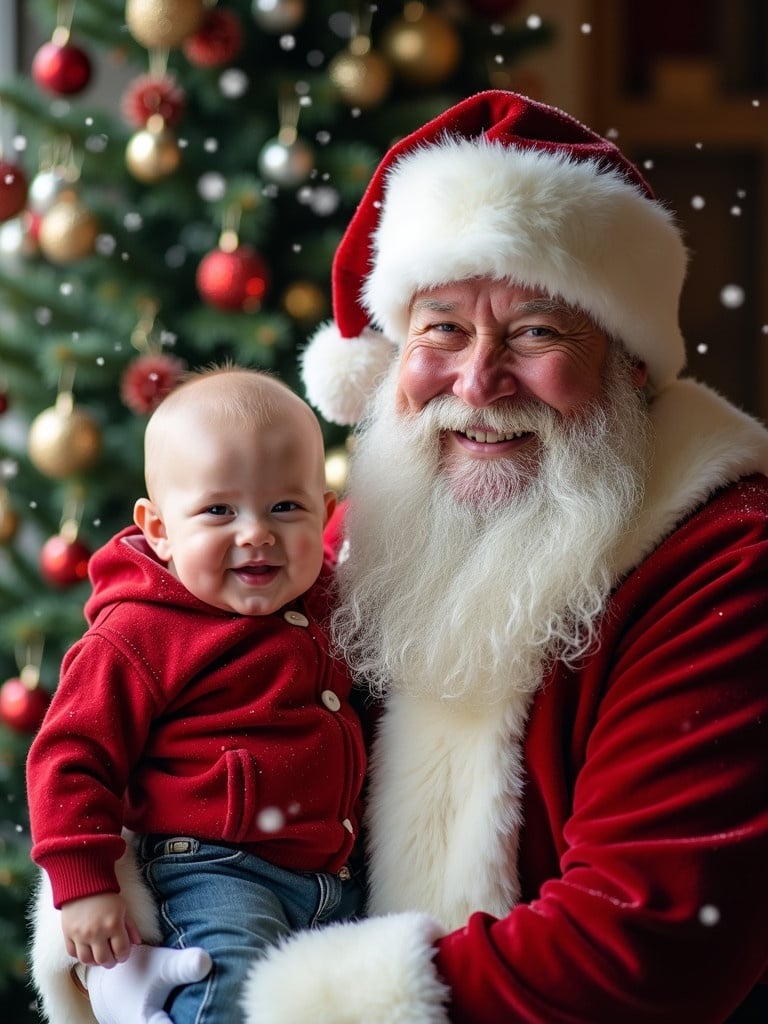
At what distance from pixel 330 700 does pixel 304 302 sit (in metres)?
1.24

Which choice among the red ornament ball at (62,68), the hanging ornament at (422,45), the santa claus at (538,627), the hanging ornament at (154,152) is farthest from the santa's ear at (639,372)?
the red ornament ball at (62,68)

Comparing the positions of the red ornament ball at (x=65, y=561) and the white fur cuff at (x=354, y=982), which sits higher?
the white fur cuff at (x=354, y=982)

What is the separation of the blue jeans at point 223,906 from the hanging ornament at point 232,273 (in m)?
1.31

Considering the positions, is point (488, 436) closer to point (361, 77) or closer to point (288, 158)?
point (288, 158)

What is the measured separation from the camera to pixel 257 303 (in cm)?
261

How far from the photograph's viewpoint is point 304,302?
2.67 m

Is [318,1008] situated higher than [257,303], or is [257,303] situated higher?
[257,303]

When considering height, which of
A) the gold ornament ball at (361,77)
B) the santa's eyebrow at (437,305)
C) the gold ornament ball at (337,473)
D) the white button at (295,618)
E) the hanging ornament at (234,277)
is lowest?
the gold ornament ball at (337,473)

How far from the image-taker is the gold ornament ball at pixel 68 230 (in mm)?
2621

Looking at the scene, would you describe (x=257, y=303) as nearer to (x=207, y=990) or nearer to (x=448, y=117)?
(x=448, y=117)

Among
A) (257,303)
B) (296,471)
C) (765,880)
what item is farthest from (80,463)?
(765,880)

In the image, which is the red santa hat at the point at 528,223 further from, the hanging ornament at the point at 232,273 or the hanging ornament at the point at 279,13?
the hanging ornament at the point at 279,13

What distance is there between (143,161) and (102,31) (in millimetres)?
377

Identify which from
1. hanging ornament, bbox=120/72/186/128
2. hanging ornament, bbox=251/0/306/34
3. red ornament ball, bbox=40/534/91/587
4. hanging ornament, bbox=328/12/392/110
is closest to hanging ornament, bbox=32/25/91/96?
hanging ornament, bbox=120/72/186/128
